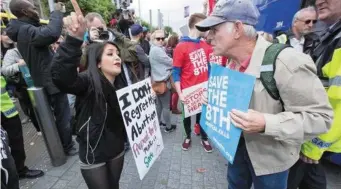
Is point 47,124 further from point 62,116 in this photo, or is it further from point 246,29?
point 246,29

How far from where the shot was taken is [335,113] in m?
1.47

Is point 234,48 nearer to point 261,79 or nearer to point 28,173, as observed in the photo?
point 261,79

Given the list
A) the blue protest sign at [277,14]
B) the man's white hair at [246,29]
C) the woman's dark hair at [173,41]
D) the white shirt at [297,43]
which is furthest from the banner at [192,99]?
the woman's dark hair at [173,41]

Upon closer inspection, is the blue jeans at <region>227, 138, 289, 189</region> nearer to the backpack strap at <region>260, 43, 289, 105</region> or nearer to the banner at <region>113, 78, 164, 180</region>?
the backpack strap at <region>260, 43, 289, 105</region>

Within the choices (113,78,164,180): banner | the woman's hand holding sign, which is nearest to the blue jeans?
the woman's hand holding sign

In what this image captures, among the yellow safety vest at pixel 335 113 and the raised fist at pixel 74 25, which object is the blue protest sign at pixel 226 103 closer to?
the yellow safety vest at pixel 335 113

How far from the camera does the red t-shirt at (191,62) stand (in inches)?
132

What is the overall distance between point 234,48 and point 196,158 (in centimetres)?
247

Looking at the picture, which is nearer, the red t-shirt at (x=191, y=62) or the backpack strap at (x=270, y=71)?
the backpack strap at (x=270, y=71)

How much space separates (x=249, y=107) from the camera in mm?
1411

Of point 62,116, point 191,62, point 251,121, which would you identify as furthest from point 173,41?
point 251,121

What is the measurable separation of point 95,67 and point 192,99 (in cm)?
197

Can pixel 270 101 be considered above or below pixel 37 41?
below

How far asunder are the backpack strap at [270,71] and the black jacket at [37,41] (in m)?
2.40
